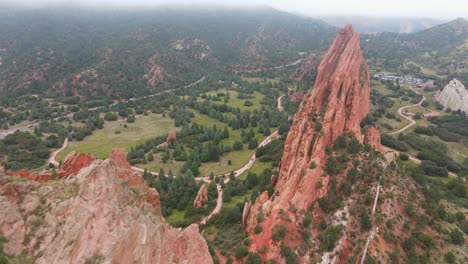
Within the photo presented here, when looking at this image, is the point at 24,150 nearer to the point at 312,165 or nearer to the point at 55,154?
the point at 55,154

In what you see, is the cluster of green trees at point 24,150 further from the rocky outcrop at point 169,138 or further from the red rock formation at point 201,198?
the red rock formation at point 201,198

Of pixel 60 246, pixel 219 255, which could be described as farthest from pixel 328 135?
pixel 60 246

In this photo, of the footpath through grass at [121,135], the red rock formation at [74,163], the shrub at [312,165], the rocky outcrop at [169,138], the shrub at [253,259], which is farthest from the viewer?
the rocky outcrop at [169,138]

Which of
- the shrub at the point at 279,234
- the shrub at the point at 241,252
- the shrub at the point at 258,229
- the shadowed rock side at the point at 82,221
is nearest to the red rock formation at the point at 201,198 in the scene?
the shrub at the point at 258,229

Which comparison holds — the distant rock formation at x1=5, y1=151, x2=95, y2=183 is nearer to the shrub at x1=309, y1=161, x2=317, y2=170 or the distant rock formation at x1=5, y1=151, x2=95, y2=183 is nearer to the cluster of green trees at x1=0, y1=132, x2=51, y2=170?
the shrub at x1=309, y1=161, x2=317, y2=170

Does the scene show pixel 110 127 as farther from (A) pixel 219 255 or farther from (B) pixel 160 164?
(A) pixel 219 255

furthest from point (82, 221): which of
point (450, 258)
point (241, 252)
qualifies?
point (450, 258)
